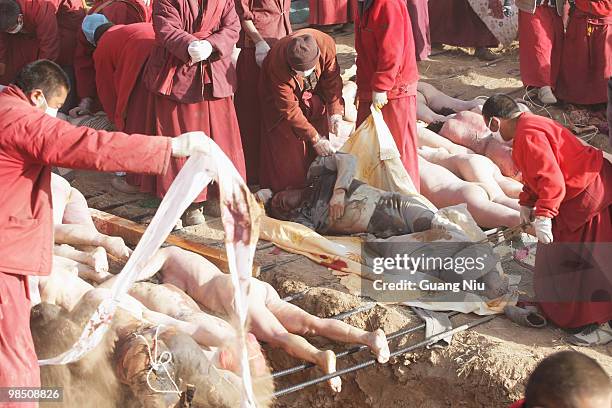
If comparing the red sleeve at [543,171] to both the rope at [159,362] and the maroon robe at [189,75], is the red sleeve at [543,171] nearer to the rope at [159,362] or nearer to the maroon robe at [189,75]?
the rope at [159,362]

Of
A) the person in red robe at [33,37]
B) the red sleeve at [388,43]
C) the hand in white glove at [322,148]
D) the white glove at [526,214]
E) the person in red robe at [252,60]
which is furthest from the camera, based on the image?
the person in red robe at [33,37]

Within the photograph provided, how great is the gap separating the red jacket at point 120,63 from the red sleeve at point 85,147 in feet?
11.3

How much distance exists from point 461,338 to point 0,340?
281cm

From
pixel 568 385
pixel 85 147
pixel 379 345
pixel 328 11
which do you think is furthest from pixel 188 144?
pixel 328 11

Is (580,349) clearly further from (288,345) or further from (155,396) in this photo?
(155,396)

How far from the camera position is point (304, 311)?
661cm

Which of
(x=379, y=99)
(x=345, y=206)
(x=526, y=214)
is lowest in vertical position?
(x=345, y=206)

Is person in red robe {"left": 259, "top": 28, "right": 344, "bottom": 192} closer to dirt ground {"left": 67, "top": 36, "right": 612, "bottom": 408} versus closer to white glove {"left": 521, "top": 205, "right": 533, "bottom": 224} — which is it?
dirt ground {"left": 67, "top": 36, "right": 612, "bottom": 408}

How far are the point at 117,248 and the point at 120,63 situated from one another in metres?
2.21

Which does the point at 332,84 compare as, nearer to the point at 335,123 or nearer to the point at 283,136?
the point at 335,123

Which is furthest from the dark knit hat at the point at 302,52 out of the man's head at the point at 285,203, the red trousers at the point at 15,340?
the red trousers at the point at 15,340

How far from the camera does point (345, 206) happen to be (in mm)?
7625

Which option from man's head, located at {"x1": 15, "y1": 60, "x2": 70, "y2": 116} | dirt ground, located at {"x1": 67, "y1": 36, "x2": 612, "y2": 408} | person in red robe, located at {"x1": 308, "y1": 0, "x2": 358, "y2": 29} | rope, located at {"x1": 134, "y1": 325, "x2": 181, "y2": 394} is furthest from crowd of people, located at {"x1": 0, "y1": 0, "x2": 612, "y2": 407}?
person in red robe, located at {"x1": 308, "y1": 0, "x2": 358, "y2": 29}

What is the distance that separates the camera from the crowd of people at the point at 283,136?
4914 mm
